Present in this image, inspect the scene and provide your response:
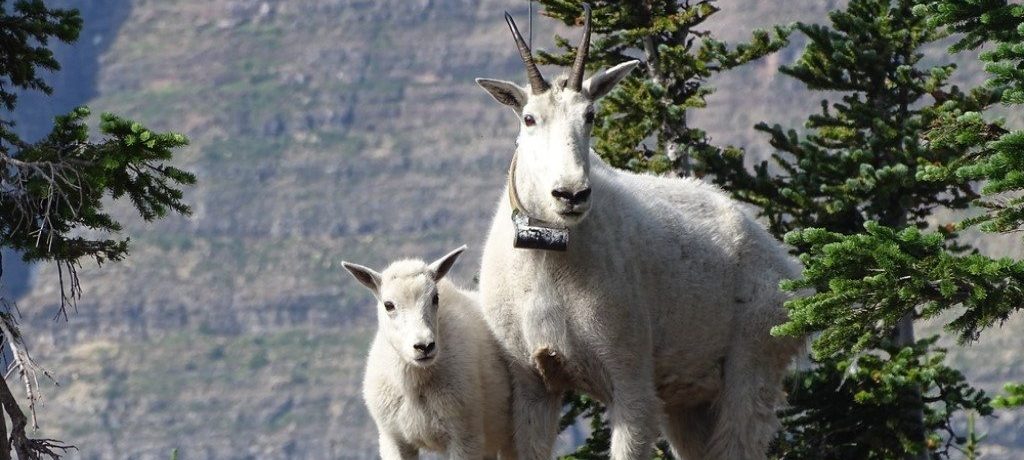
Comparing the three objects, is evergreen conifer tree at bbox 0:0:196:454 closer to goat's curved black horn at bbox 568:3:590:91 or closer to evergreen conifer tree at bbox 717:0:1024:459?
goat's curved black horn at bbox 568:3:590:91

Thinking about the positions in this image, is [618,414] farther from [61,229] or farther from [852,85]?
[852,85]

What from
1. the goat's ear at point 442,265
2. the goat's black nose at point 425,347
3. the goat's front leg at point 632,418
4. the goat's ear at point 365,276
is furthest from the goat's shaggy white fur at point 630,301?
the goat's ear at point 365,276

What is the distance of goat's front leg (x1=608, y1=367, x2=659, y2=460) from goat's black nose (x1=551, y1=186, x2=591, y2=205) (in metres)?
1.54

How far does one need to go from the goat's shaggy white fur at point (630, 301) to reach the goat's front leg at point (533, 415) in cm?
1

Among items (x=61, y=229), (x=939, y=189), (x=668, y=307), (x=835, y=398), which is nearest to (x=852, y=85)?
(x=939, y=189)

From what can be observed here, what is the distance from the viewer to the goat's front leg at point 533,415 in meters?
14.3

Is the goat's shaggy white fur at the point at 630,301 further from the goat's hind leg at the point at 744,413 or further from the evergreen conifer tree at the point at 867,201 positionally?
the evergreen conifer tree at the point at 867,201

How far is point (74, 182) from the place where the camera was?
14633mm

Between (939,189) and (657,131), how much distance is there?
3.51 m

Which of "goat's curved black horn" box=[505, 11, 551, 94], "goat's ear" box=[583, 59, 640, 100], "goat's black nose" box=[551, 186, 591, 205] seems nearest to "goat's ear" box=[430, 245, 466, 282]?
"goat's curved black horn" box=[505, 11, 551, 94]

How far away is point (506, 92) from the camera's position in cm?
1402

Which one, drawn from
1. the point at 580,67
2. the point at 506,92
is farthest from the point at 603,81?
the point at 506,92

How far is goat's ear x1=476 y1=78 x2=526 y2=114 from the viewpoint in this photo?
1393cm

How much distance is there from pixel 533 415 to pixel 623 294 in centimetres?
110
